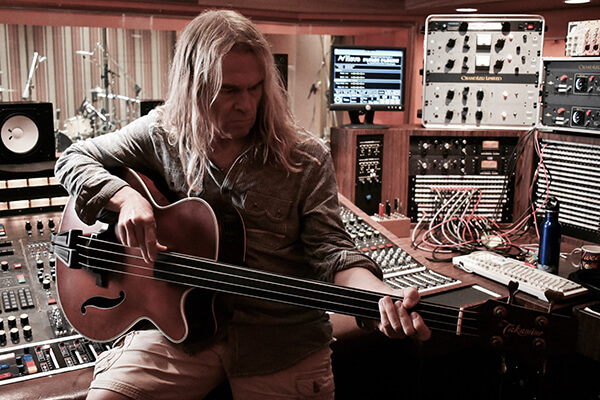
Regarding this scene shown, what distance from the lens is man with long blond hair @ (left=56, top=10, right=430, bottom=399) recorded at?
140 centimetres

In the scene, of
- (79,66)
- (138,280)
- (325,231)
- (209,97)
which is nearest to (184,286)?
(138,280)

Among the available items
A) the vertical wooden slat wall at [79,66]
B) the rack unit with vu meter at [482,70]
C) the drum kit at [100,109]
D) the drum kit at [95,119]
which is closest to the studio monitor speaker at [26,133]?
the rack unit with vu meter at [482,70]

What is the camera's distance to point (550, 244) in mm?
2072

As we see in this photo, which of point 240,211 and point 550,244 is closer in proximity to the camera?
point 240,211

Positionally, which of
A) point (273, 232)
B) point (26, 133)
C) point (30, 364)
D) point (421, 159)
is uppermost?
point (26, 133)

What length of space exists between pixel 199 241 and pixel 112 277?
305 millimetres

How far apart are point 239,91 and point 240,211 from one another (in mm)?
318

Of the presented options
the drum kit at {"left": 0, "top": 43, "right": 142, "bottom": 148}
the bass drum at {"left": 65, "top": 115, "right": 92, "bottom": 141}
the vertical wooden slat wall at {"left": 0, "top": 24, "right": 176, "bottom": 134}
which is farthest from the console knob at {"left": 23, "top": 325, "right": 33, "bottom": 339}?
the bass drum at {"left": 65, "top": 115, "right": 92, "bottom": 141}

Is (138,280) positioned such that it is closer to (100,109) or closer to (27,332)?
(27,332)

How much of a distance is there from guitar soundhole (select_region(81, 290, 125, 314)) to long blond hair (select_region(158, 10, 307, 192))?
353mm

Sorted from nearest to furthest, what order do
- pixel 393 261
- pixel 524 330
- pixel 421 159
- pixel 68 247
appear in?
pixel 524 330 < pixel 68 247 < pixel 393 261 < pixel 421 159

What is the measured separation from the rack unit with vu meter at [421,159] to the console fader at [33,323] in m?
1.37

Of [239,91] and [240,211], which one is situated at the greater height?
[239,91]

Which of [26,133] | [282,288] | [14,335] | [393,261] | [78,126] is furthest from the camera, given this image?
[78,126]
